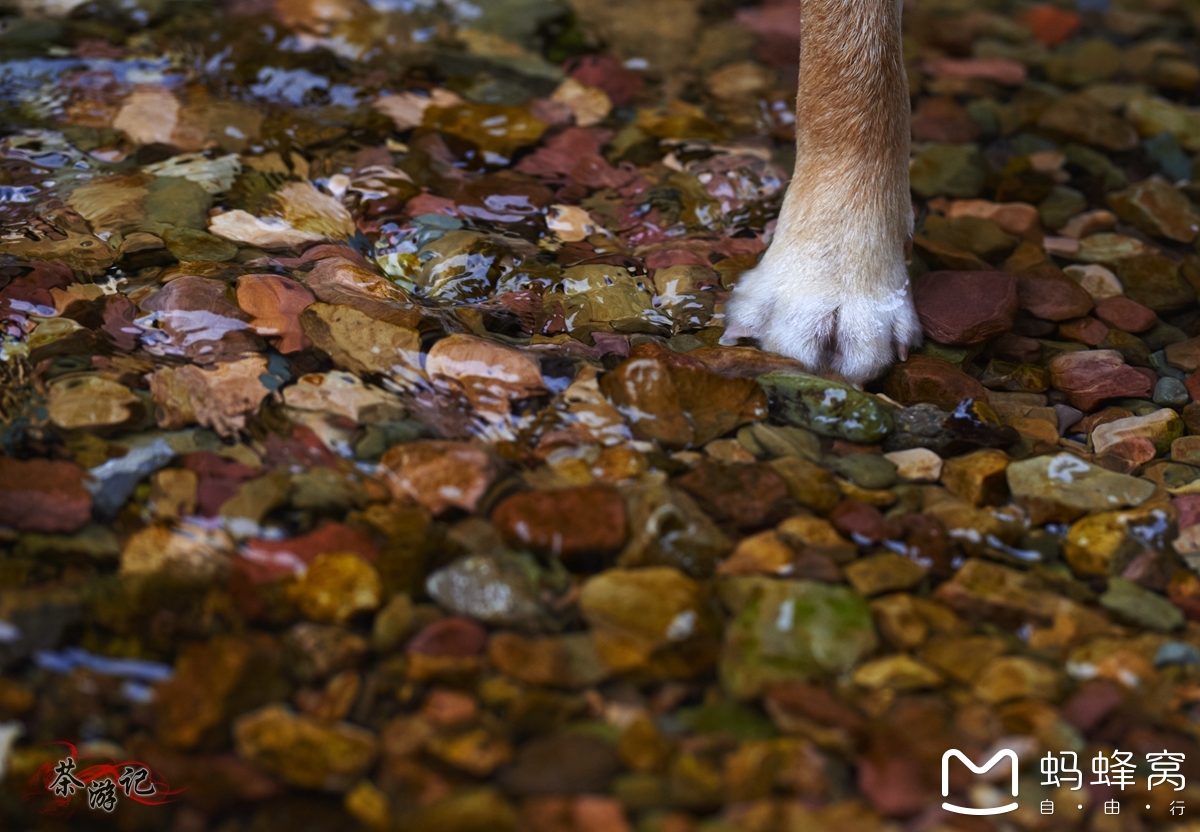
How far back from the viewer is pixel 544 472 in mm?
1990

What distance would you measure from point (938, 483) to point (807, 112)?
3.37ft

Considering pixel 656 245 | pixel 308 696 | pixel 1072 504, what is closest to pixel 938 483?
pixel 1072 504

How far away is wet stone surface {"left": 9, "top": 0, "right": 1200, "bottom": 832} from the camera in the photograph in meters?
1.55

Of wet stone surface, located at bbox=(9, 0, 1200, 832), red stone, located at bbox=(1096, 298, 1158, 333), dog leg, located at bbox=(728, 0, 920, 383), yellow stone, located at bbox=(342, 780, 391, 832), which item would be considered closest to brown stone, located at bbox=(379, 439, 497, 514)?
wet stone surface, located at bbox=(9, 0, 1200, 832)

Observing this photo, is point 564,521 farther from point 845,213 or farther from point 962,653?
point 845,213

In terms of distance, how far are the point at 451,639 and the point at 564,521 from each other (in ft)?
1.05

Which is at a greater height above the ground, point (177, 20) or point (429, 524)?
point (177, 20)

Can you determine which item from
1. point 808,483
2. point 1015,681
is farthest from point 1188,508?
point 808,483

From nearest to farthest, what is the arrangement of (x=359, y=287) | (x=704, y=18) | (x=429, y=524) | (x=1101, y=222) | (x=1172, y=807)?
(x=1172, y=807) → (x=429, y=524) → (x=359, y=287) → (x=1101, y=222) → (x=704, y=18)

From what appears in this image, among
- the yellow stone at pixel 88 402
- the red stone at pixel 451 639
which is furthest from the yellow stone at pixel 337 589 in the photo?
the yellow stone at pixel 88 402

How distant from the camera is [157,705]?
1570 mm

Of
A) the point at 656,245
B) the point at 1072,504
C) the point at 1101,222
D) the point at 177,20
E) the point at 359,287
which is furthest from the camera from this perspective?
the point at 177,20

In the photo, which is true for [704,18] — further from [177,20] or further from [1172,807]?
[1172,807]

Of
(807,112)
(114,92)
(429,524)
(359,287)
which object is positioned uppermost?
(807,112)
